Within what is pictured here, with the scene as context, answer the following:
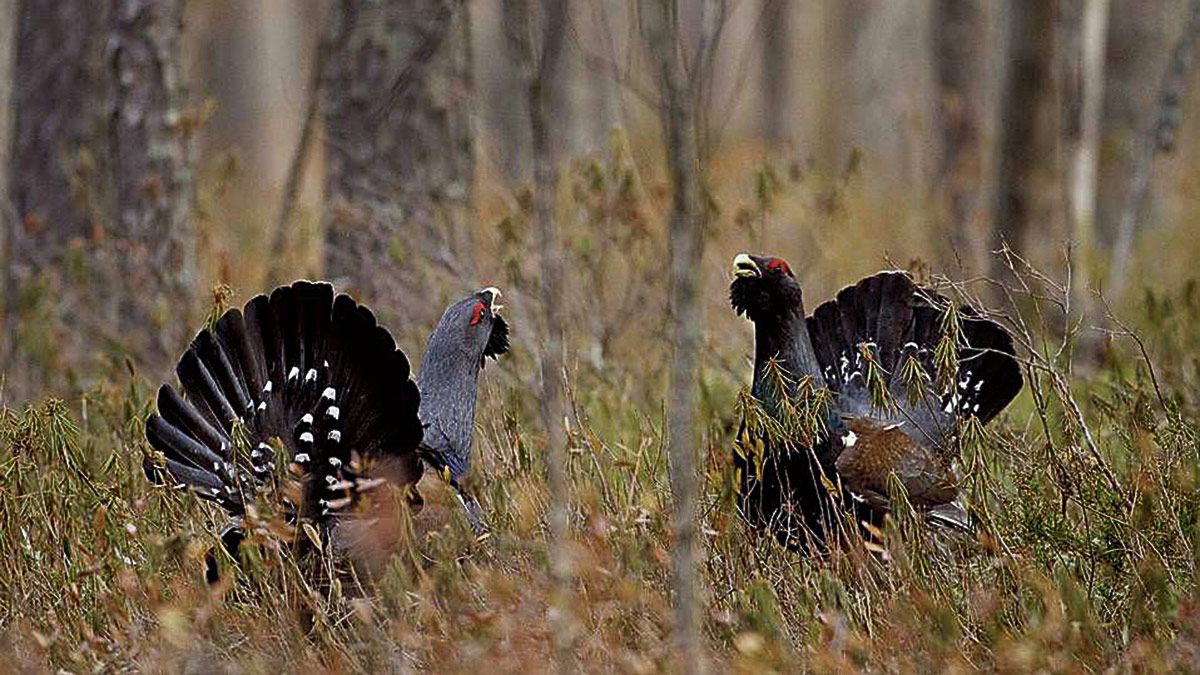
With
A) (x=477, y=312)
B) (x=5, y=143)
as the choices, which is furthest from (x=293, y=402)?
(x=5, y=143)

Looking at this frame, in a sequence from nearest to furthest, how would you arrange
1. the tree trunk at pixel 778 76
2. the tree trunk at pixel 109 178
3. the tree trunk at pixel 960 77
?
the tree trunk at pixel 109 178 < the tree trunk at pixel 960 77 < the tree trunk at pixel 778 76

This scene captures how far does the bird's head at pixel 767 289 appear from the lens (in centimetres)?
493

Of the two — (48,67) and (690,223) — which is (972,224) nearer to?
(48,67)

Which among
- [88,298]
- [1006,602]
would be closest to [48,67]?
[88,298]

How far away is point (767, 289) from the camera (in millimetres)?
4945

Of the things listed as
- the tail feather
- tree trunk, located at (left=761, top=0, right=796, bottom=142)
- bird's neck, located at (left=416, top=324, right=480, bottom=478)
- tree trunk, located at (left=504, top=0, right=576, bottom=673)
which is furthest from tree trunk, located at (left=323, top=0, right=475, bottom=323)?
tree trunk, located at (left=761, top=0, right=796, bottom=142)

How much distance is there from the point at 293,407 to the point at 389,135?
150 inches

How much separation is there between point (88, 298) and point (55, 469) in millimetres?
3264

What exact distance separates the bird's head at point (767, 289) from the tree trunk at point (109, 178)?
11.2ft

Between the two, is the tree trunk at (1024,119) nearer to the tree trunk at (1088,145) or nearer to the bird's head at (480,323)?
the tree trunk at (1088,145)

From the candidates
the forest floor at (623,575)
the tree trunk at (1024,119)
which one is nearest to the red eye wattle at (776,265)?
the forest floor at (623,575)

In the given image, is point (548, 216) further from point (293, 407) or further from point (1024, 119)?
point (1024, 119)

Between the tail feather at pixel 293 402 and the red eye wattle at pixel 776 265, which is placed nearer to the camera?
the tail feather at pixel 293 402

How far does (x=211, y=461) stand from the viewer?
4.31m
